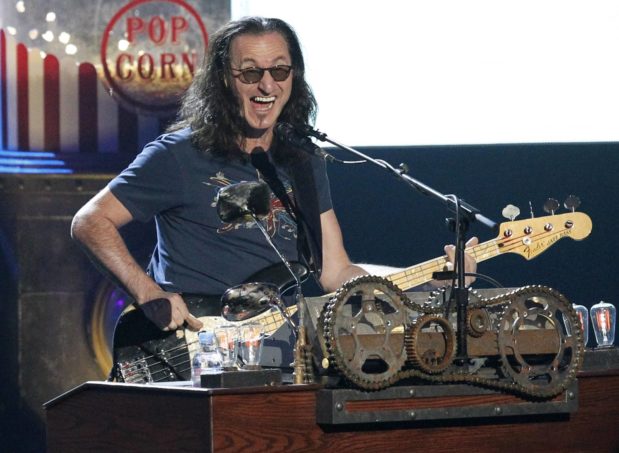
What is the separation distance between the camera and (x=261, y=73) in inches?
153

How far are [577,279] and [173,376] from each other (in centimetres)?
188

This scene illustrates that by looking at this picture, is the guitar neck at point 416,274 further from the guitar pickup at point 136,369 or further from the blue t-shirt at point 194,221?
the guitar pickup at point 136,369

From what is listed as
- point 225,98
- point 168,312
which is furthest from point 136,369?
point 225,98

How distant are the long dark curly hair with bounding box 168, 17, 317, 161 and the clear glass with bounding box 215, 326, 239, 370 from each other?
114cm

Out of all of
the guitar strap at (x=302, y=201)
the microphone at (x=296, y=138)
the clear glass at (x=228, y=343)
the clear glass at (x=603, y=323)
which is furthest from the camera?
the guitar strap at (x=302, y=201)

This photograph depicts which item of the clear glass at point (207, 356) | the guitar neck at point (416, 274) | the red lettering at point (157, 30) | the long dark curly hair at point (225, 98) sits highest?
the red lettering at point (157, 30)

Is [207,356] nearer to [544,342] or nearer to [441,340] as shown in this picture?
[441,340]

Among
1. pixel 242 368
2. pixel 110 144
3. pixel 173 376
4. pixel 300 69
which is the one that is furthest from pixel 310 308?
pixel 110 144

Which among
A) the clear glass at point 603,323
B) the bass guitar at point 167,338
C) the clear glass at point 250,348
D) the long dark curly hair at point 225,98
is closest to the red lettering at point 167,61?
the long dark curly hair at point 225,98

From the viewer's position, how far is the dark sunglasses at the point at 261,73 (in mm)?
3881

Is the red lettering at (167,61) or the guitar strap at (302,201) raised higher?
the red lettering at (167,61)

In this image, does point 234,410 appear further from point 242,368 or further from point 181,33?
point 181,33

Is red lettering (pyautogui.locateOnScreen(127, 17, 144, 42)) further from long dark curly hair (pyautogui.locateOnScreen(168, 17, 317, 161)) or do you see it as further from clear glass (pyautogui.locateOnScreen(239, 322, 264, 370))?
clear glass (pyautogui.locateOnScreen(239, 322, 264, 370))

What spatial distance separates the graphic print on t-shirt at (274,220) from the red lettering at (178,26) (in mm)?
1084
